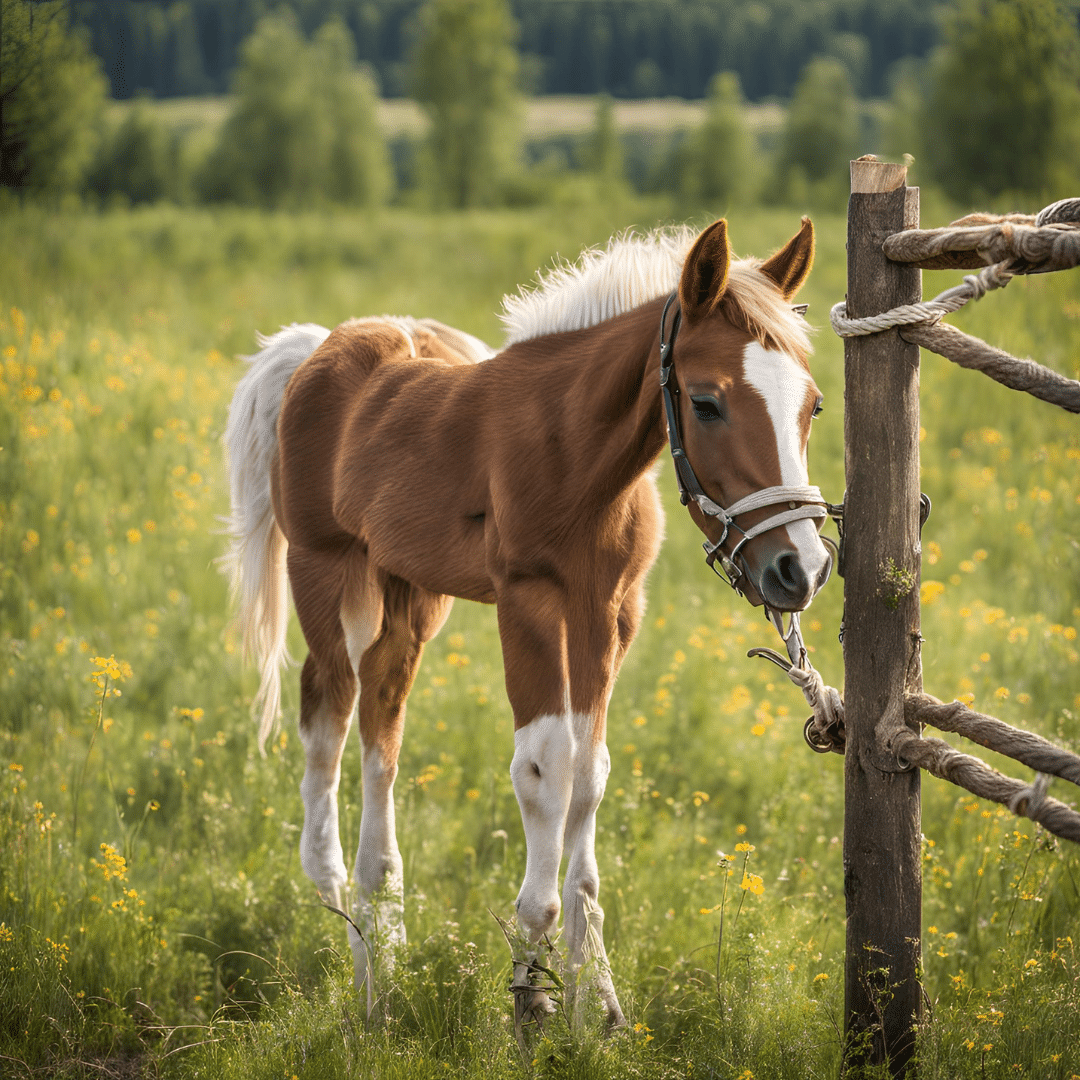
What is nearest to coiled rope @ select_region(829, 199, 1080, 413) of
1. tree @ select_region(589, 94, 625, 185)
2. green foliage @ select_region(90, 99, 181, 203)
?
green foliage @ select_region(90, 99, 181, 203)

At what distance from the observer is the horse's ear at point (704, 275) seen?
2.35 m

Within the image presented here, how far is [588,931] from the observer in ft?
9.64

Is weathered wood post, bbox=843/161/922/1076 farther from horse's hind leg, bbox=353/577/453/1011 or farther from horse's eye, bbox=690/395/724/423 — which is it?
horse's hind leg, bbox=353/577/453/1011

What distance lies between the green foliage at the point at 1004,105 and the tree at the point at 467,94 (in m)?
18.6

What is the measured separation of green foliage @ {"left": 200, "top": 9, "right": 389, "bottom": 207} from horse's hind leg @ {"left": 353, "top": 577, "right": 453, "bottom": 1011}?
1449 inches

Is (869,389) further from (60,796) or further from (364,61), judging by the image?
(364,61)

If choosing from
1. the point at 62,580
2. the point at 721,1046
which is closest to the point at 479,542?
the point at 721,1046

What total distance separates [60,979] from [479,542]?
86.9 inches

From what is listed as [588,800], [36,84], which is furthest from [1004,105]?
[588,800]

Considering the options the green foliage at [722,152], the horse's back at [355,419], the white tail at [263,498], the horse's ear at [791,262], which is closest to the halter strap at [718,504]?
the horse's ear at [791,262]

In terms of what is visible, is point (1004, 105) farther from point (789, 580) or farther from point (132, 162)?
point (132, 162)

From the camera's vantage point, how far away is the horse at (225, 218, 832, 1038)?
2400 millimetres

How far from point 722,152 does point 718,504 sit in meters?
47.9

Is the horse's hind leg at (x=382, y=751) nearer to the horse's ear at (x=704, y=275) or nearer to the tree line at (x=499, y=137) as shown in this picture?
the horse's ear at (x=704, y=275)
